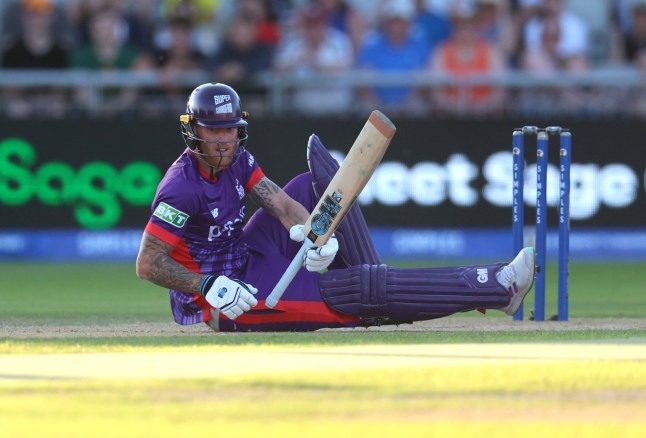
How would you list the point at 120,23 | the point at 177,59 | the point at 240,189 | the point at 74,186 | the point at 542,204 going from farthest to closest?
the point at 120,23 < the point at 177,59 < the point at 74,186 < the point at 542,204 < the point at 240,189

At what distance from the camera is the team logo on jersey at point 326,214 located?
24.1ft

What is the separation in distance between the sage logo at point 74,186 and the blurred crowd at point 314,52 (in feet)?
1.71

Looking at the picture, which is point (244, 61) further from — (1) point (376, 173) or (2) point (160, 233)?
(2) point (160, 233)

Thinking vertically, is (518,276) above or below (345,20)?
below

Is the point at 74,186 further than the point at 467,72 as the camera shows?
No

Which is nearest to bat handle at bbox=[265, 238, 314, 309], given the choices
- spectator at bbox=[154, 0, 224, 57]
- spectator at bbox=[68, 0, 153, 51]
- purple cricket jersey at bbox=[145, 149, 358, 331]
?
purple cricket jersey at bbox=[145, 149, 358, 331]

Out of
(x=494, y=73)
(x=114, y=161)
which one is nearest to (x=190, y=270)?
(x=114, y=161)

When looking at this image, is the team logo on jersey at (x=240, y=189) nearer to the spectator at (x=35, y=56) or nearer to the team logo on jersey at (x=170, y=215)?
the team logo on jersey at (x=170, y=215)

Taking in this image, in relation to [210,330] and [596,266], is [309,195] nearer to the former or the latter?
[210,330]

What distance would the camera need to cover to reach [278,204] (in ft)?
25.6

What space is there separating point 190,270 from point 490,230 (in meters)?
6.94

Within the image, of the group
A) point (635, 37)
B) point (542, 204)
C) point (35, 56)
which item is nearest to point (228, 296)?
point (542, 204)

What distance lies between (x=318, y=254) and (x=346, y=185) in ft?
1.26

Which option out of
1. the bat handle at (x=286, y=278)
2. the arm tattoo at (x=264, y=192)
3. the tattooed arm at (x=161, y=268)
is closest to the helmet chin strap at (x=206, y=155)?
the arm tattoo at (x=264, y=192)
